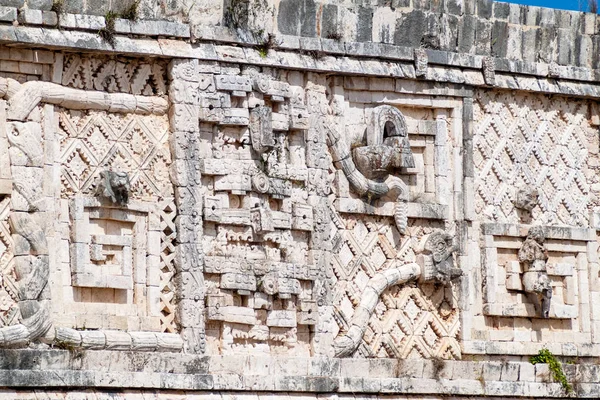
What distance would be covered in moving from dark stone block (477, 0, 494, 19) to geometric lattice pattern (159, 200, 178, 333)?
4564mm

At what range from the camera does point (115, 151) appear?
20.5 metres

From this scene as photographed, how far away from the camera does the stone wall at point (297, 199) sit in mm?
19922

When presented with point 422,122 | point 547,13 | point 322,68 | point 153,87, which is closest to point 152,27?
point 153,87

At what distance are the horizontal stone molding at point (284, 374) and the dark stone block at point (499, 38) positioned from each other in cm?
346

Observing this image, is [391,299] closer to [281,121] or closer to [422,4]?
[281,121]

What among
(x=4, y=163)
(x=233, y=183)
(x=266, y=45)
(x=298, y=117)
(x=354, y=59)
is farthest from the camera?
(x=354, y=59)

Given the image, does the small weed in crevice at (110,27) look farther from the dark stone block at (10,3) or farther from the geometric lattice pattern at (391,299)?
the geometric lattice pattern at (391,299)

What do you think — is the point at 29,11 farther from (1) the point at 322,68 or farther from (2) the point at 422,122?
(2) the point at 422,122

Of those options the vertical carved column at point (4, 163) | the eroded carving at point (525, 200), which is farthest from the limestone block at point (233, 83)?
the eroded carving at point (525, 200)

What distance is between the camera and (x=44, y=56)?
65.7 ft

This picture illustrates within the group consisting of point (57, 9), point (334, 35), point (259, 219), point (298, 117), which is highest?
point (334, 35)

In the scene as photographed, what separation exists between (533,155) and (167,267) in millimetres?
5080

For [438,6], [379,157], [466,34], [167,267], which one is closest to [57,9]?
[167,267]

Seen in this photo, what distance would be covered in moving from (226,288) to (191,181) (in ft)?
3.68
